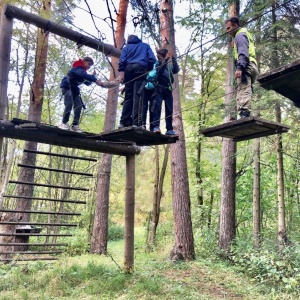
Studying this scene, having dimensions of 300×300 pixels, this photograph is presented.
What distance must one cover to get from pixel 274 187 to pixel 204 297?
767cm

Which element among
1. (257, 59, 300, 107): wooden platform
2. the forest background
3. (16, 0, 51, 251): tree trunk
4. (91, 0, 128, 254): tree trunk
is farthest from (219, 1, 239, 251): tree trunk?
(16, 0, 51, 251): tree trunk

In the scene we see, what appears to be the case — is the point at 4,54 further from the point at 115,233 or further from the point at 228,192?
the point at 115,233

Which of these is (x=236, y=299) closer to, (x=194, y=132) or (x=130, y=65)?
(x=130, y=65)

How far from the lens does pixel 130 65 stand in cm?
484

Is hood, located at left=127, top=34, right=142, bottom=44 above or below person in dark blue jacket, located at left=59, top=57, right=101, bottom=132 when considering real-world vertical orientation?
above

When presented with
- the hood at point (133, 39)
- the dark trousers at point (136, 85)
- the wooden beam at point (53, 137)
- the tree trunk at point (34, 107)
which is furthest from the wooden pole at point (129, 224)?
the tree trunk at point (34, 107)

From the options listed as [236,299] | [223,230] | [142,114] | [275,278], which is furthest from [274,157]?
[142,114]

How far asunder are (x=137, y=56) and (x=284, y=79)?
8.22 feet

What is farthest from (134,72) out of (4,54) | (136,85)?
(4,54)

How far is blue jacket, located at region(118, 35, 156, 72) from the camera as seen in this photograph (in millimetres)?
4859

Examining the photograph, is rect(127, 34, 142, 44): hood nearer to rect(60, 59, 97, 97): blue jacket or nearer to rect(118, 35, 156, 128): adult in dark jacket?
rect(118, 35, 156, 128): adult in dark jacket

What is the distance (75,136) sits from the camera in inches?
208

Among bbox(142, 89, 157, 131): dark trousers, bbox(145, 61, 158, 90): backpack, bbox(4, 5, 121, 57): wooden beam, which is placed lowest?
bbox(142, 89, 157, 131): dark trousers

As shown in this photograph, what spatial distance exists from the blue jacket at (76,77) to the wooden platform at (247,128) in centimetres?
215
